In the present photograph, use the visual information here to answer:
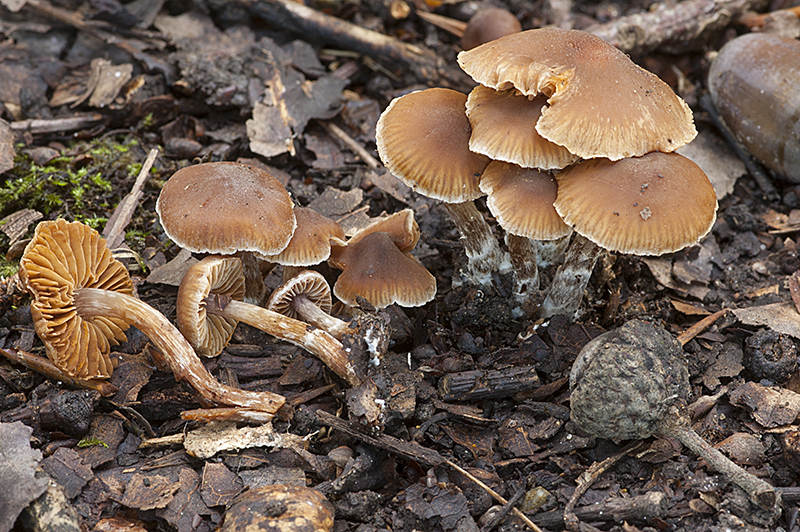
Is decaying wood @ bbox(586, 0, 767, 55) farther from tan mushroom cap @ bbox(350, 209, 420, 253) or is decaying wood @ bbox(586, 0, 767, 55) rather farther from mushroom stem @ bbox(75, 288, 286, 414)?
mushroom stem @ bbox(75, 288, 286, 414)

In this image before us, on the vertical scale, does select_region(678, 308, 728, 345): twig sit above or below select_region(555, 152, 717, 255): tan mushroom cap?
below

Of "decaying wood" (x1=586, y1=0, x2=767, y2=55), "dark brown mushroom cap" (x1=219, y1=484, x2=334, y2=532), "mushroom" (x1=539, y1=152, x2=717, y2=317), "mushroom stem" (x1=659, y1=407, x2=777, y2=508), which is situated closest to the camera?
"dark brown mushroom cap" (x1=219, y1=484, x2=334, y2=532)

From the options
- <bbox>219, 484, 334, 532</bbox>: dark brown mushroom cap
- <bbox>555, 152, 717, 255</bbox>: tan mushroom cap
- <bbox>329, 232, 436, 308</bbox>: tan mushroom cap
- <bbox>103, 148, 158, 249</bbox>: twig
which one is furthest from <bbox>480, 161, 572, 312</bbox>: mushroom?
<bbox>103, 148, 158, 249</bbox>: twig

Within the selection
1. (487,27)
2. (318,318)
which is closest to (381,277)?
(318,318)

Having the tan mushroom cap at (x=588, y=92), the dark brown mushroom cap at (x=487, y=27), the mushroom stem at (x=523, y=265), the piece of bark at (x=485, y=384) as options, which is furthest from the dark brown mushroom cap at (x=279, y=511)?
the dark brown mushroom cap at (x=487, y=27)

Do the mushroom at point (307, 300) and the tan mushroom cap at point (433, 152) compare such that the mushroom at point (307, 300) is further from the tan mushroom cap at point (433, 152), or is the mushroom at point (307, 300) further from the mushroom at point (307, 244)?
the tan mushroom cap at point (433, 152)

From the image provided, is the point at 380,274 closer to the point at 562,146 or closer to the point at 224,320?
the point at 224,320

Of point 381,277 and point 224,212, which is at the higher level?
point 224,212
